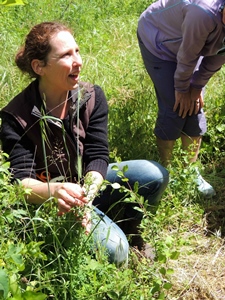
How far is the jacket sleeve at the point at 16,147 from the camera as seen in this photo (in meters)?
2.35

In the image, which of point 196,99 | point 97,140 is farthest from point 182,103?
point 97,140

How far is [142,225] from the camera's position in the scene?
227cm

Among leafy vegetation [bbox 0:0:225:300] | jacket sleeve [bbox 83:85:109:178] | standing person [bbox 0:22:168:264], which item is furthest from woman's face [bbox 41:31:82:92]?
leafy vegetation [bbox 0:0:225:300]

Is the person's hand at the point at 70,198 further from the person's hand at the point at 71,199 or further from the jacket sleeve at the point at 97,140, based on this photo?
the jacket sleeve at the point at 97,140

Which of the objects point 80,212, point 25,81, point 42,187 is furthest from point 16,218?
point 25,81

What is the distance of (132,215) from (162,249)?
50 cm

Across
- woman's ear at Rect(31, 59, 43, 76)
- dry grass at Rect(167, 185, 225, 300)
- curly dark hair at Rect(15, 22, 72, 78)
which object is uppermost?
curly dark hair at Rect(15, 22, 72, 78)

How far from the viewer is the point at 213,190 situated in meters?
3.24

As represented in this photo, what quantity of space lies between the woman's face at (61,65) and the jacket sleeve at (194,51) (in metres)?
0.61

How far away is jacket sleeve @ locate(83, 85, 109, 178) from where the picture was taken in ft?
8.24

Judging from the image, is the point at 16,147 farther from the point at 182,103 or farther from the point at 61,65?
the point at 182,103

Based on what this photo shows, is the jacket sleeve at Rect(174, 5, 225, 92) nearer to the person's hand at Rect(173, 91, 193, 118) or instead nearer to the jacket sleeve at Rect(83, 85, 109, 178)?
the person's hand at Rect(173, 91, 193, 118)

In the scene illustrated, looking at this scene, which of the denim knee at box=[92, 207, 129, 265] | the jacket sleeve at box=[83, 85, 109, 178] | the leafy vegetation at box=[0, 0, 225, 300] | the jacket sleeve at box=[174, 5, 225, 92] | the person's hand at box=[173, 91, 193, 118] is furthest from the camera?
the person's hand at box=[173, 91, 193, 118]

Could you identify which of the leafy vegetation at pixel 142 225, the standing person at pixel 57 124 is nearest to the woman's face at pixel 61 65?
the standing person at pixel 57 124
